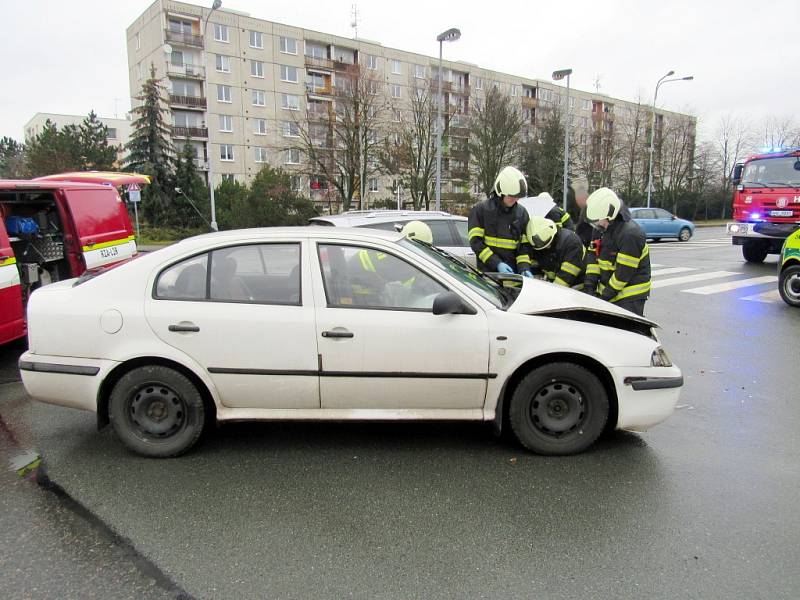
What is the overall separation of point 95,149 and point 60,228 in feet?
138

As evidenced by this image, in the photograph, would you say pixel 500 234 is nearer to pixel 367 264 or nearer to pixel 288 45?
pixel 367 264

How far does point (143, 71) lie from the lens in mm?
52781

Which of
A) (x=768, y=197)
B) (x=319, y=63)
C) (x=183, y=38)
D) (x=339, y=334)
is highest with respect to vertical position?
(x=183, y=38)

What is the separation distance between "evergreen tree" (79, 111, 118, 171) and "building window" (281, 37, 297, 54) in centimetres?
1803

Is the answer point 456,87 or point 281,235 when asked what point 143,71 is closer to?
point 456,87

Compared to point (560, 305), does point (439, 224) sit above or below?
above

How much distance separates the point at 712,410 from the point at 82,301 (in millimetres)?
4934

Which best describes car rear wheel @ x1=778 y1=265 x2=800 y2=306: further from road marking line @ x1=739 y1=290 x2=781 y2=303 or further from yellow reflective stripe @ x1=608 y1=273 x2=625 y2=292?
yellow reflective stripe @ x1=608 y1=273 x2=625 y2=292

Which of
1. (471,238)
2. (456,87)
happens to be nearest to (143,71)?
(456,87)

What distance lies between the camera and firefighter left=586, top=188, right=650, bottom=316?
460 centimetres

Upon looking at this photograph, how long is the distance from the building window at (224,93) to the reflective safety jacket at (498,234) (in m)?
51.1

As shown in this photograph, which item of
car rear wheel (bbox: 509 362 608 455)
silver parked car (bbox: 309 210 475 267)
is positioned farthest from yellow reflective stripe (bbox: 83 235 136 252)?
car rear wheel (bbox: 509 362 608 455)

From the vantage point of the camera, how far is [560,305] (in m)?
3.75

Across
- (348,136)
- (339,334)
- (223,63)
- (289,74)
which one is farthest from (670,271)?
(289,74)
